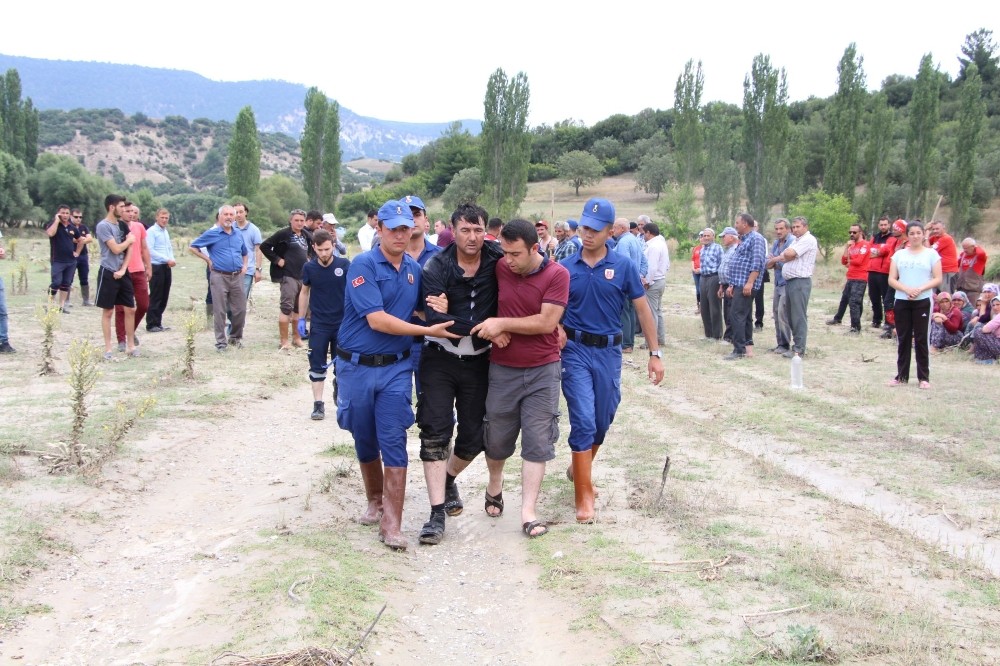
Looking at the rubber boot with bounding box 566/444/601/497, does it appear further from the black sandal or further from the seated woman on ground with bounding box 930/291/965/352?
the seated woman on ground with bounding box 930/291/965/352

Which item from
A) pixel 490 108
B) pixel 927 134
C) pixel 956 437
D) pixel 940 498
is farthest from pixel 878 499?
pixel 490 108

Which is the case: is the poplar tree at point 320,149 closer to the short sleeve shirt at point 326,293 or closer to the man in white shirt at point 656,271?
the man in white shirt at point 656,271

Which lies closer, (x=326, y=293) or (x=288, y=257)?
(x=326, y=293)

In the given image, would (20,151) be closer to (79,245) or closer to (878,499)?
(79,245)

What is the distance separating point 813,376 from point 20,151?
194 feet

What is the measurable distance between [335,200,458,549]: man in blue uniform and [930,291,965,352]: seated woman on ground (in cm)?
1100

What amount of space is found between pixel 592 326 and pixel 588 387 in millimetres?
421

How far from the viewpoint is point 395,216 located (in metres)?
5.28

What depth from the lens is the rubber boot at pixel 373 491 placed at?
5840 millimetres

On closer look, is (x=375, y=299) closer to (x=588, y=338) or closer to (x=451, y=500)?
(x=588, y=338)

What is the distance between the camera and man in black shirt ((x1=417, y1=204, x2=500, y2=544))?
545 centimetres

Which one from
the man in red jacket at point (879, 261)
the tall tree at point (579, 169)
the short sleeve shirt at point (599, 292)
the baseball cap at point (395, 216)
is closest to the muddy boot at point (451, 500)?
the short sleeve shirt at point (599, 292)

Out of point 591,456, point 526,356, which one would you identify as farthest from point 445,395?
point 591,456

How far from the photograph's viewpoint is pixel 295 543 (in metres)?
5.33
